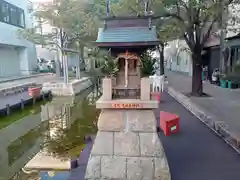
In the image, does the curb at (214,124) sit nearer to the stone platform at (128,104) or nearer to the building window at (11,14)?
the stone platform at (128,104)

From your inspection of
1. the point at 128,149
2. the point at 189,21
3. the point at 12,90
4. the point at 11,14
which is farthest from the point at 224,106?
the point at 11,14

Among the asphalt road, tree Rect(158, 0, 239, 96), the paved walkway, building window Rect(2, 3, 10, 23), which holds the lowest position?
the asphalt road

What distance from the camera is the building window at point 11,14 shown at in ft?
90.6

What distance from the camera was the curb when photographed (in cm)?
748

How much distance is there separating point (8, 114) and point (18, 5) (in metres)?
23.7

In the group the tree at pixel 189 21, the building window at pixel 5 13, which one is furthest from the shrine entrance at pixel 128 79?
the building window at pixel 5 13

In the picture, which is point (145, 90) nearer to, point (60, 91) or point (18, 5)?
point (60, 91)

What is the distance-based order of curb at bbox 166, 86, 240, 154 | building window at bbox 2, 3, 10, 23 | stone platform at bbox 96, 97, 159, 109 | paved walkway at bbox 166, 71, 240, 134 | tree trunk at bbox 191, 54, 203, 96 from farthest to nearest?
building window at bbox 2, 3, 10, 23, tree trunk at bbox 191, 54, 203, 96, paved walkway at bbox 166, 71, 240, 134, curb at bbox 166, 86, 240, 154, stone platform at bbox 96, 97, 159, 109

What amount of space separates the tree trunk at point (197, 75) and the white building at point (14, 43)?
62.9 feet

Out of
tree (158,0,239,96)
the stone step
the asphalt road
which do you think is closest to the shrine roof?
the asphalt road

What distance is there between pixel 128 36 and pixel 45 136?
22.4 feet

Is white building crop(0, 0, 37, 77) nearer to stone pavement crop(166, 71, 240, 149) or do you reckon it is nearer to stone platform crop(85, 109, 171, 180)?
stone pavement crop(166, 71, 240, 149)

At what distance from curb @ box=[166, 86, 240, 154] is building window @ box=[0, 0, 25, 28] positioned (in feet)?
77.4

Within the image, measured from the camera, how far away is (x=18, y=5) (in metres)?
32.1
